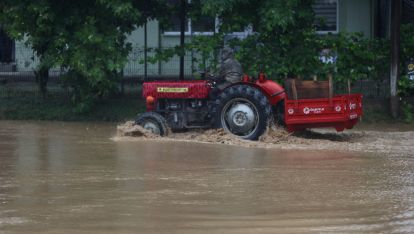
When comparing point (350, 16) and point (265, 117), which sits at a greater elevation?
point (350, 16)

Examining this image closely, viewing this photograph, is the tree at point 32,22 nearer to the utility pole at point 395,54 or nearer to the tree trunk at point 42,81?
the tree trunk at point 42,81

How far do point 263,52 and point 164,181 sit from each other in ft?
28.1

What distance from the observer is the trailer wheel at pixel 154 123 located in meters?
14.8

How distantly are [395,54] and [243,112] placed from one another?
217 inches

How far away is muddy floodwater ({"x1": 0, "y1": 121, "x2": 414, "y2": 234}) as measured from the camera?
818cm

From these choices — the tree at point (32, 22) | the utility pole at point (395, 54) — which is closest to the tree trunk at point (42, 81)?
the tree at point (32, 22)

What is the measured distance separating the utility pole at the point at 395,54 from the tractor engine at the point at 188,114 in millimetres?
5352

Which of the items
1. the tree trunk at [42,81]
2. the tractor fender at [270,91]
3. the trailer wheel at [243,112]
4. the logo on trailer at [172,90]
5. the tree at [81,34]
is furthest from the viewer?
the tree trunk at [42,81]

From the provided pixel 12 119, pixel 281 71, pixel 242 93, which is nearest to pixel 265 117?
pixel 242 93

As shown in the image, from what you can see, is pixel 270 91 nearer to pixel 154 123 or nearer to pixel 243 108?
pixel 243 108

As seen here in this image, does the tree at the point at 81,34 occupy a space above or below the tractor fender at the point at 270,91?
above

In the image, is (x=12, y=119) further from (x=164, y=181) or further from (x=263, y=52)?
(x=164, y=181)

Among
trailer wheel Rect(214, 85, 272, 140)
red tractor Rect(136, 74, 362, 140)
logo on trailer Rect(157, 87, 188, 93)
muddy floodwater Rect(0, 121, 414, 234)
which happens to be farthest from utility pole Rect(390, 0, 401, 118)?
logo on trailer Rect(157, 87, 188, 93)

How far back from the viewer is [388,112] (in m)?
18.5
